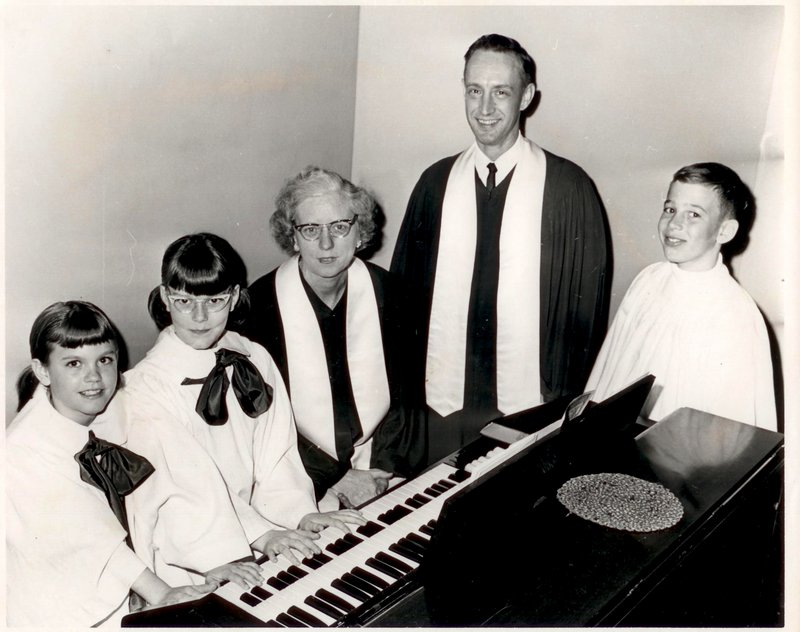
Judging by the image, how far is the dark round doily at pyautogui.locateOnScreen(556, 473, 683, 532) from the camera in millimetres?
1643

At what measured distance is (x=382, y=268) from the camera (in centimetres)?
229

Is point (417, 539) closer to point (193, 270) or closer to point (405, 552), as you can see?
point (405, 552)

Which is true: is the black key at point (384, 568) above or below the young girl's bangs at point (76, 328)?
below

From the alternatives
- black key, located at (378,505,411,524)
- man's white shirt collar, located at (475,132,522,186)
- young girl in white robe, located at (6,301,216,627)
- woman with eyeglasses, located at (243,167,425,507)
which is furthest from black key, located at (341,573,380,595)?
man's white shirt collar, located at (475,132,522,186)

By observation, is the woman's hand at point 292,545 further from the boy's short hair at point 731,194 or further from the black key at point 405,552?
the boy's short hair at point 731,194

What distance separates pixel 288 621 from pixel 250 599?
0.11 meters

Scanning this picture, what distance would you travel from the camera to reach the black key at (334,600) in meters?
1.50

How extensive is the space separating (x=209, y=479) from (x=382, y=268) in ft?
2.69

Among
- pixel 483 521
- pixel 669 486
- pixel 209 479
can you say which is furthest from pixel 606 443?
pixel 209 479

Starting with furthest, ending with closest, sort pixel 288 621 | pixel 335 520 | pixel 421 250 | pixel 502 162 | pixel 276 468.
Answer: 1. pixel 421 250
2. pixel 502 162
3. pixel 276 468
4. pixel 335 520
5. pixel 288 621

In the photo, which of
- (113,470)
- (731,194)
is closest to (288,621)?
(113,470)

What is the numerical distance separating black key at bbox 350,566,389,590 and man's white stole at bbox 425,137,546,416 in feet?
2.88

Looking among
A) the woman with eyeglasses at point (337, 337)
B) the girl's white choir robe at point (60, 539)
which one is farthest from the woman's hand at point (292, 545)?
the woman with eyeglasses at point (337, 337)

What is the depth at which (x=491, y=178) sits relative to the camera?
86.6 inches
